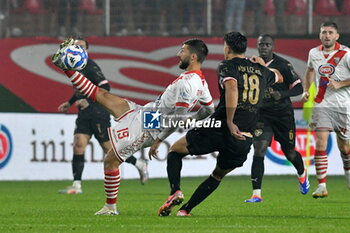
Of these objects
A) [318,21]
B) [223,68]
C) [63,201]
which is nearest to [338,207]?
[223,68]

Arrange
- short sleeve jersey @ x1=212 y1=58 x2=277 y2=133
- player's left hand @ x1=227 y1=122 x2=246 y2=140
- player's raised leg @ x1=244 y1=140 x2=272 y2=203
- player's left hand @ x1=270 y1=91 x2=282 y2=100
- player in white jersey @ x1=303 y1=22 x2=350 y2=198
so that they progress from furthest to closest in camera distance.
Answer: player in white jersey @ x1=303 y1=22 x2=350 y2=198 → player's left hand @ x1=270 y1=91 x2=282 y2=100 → player's raised leg @ x1=244 y1=140 x2=272 y2=203 → short sleeve jersey @ x1=212 y1=58 x2=277 y2=133 → player's left hand @ x1=227 y1=122 x2=246 y2=140

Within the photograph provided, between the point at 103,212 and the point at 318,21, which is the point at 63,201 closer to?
the point at 103,212

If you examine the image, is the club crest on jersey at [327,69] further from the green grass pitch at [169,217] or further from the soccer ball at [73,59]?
the soccer ball at [73,59]

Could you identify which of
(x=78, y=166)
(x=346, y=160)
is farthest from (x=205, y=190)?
(x=78, y=166)

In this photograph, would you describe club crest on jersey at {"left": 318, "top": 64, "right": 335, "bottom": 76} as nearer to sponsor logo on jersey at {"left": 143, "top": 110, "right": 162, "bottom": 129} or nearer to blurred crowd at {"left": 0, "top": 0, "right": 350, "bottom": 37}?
sponsor logo on jersey at {"left": 143, "top": 110, "right": 162, "bottom": 129}

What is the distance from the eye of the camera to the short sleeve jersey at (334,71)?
1377cm

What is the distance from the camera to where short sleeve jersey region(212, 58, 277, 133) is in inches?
409

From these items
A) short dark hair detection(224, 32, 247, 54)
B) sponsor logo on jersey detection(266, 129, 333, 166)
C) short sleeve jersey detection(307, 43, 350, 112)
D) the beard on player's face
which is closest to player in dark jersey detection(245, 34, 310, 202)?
short sleeve jersey detection(307, 43, 350, 112)

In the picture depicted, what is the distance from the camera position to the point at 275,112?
45.6 feet

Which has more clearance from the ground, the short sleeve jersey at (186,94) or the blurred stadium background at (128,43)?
the short sleeve jersey at (186,94)

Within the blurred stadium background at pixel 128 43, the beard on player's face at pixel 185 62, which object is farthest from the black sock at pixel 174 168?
the blurred stadium background at pixel 128 43

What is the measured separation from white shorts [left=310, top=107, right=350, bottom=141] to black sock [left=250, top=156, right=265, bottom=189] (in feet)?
3.28

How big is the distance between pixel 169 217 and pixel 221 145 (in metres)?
0.94

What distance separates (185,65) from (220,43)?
921cm
